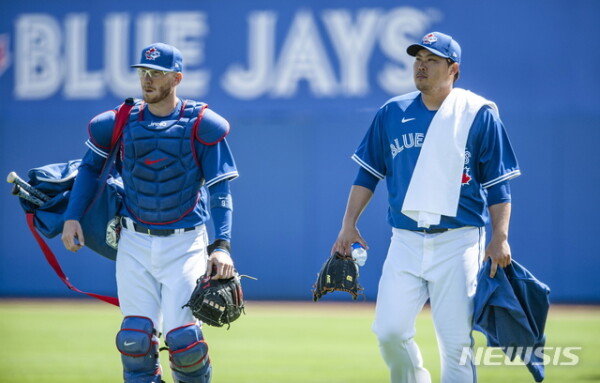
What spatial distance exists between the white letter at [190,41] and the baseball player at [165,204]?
9759 millimetres

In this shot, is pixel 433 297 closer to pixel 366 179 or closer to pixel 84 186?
pixel 366 179

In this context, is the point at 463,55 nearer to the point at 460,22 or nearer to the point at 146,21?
the point at 460,22

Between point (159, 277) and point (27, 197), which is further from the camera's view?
point (27, 197)

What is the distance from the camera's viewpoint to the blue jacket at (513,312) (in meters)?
5.30

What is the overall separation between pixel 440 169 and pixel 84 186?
2327mm

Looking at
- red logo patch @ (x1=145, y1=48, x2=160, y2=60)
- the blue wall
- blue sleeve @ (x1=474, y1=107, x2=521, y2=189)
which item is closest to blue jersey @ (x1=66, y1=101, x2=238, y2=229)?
red logo patch @ (x1=145, y1=48, x2=160, y2=60)

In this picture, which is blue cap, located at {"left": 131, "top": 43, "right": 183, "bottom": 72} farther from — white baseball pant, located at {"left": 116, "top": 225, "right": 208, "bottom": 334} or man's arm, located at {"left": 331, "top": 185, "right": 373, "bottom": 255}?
man's arm, located at {"left": 331, "top": 185, "right": 373, "bottom": 255}

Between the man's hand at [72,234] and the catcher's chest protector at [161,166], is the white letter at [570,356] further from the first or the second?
the man's hand at [72,234]

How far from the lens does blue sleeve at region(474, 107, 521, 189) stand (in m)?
5.41

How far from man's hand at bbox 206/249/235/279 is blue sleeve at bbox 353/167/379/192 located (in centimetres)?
99

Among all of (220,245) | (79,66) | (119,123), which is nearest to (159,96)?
(119,123)

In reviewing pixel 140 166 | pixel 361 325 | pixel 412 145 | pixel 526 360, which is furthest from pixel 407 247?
pixel 361 325

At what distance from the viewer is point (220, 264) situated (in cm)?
556

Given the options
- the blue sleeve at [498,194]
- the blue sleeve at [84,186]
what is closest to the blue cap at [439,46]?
the blue sleeve at [498,194]
